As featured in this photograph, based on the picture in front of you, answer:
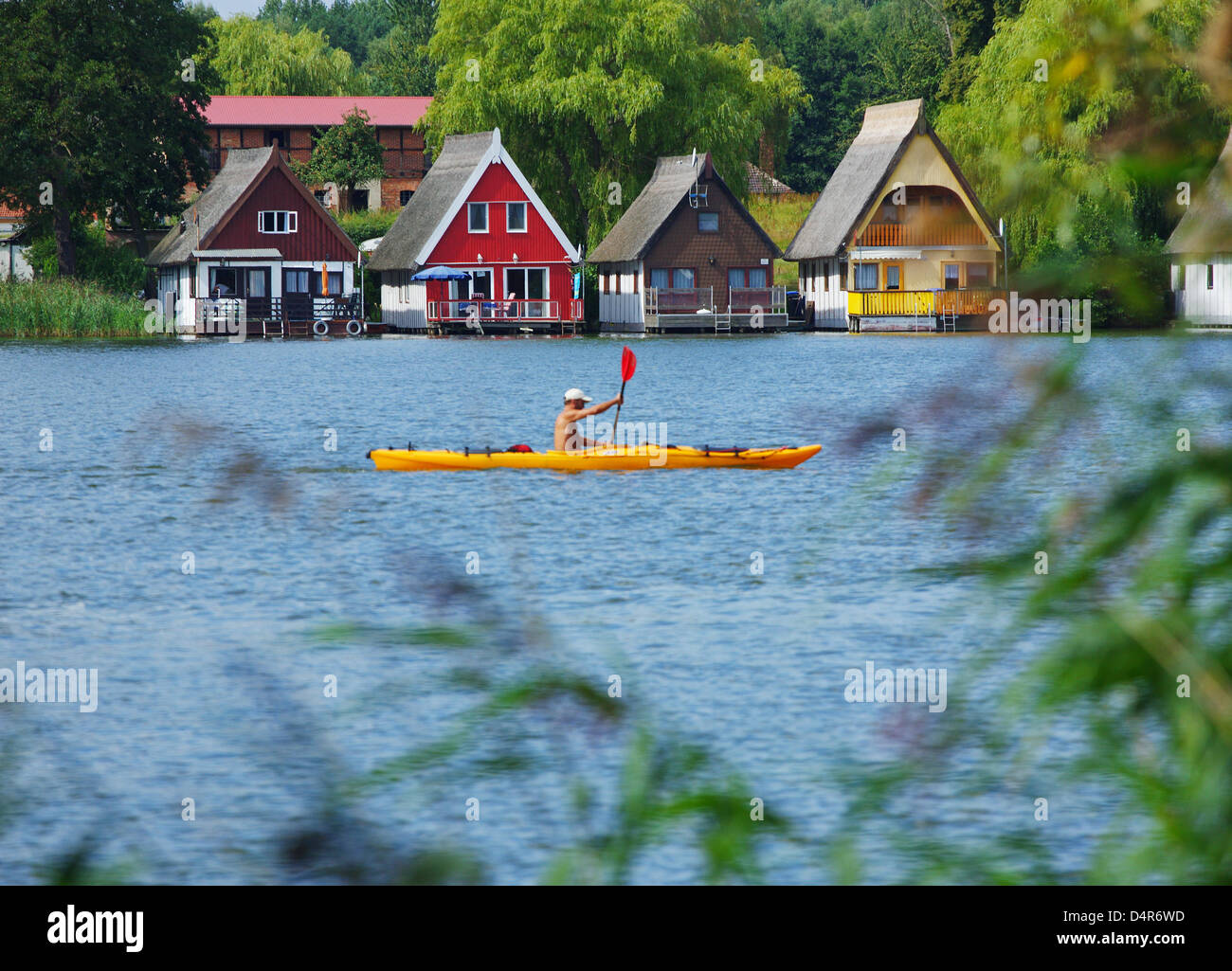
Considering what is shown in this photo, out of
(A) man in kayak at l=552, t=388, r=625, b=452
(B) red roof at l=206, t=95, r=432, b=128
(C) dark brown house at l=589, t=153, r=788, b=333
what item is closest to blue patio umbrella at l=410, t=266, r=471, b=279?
(C) dark brown house at l=589, t=153, r=788, b=333

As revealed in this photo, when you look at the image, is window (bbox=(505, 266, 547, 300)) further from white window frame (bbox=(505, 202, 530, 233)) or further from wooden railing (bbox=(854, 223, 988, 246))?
wooden railing (bbox=(854, 223, 988, 246))

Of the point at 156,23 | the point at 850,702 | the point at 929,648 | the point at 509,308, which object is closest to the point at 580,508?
the point at 929,648

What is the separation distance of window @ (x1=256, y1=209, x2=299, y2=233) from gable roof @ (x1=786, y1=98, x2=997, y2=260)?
2311 cm

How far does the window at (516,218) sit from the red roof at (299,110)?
29.9m

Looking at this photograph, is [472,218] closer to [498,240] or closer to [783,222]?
[498,240]

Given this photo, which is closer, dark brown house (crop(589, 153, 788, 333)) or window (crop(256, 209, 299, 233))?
dark brown house (crop(589, 153, 788, 333))

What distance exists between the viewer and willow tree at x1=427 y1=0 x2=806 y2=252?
75000 mm

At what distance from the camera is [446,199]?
251 ft

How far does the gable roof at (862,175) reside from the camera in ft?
249

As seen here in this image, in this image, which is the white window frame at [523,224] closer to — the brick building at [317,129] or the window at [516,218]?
the window at [516,218]

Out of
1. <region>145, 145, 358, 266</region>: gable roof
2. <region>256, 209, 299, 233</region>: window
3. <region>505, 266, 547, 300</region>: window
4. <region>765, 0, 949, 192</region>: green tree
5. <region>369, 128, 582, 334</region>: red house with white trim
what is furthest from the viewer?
<region>765, 0, 949, 192</region>: green tree

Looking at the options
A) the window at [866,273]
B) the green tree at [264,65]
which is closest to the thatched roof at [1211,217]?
the window at [866,273]

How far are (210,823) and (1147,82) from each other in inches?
352
